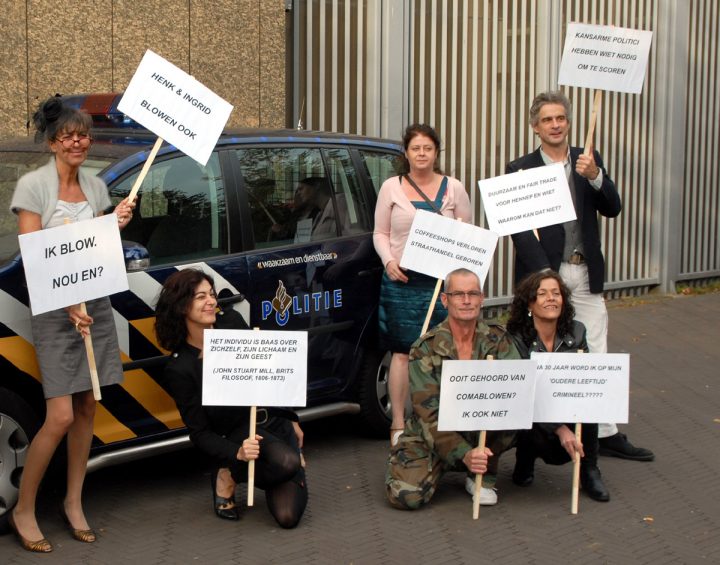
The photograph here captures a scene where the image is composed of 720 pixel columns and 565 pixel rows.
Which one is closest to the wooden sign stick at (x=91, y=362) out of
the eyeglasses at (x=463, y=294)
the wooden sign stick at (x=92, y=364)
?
the wooden sign stick at (x=92, y=364)

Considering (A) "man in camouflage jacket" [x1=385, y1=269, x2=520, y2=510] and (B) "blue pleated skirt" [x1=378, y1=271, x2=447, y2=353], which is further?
(B) "blue pleated skirt" [x1=378, y1=271, x2=447, y2=353]

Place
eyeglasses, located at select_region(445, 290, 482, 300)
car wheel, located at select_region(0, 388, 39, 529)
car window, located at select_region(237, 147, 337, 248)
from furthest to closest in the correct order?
car window, located at select_region(237, 147, 337, 248) → eyeglasses, located at select_region(445, 290, 482, 300) → car wheel, located at select_region(0, 388, 39, 529)

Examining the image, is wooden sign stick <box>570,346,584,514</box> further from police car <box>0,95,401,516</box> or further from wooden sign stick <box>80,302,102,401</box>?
wooden sign stick <box>80,302,102,401</box>

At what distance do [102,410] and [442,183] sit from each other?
2.41 meters

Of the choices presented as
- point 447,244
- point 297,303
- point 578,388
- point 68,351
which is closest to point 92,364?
point 68,351

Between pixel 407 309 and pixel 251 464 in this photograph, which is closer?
pixel 251 464

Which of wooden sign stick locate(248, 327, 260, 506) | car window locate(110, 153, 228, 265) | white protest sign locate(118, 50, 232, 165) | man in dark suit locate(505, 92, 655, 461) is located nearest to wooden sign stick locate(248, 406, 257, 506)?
wooden sign stick locate(248, 327, 260, 506)

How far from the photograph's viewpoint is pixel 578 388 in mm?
6004

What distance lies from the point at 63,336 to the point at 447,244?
2157 mm

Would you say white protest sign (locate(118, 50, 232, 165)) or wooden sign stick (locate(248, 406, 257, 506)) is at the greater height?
white protest sign (locate(118, 50, 232, 165))

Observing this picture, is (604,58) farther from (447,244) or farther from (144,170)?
(144,170)

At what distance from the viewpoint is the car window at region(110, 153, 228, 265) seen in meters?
5.90

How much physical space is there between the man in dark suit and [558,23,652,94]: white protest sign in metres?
0.19

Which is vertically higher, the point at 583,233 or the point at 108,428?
the point at 583,233
